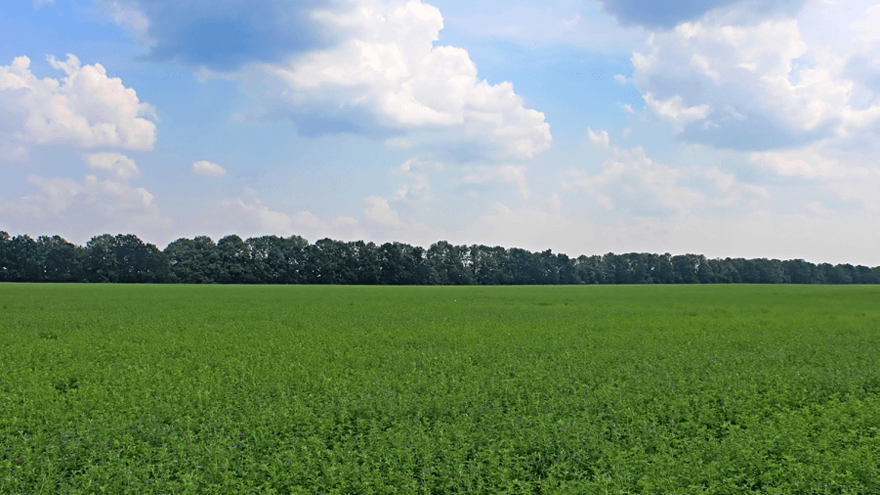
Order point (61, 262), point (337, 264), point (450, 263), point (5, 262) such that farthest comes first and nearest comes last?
point (450, 263), point (337, 264), point (61, 262), point (5, 262)

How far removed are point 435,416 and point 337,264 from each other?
120771mm

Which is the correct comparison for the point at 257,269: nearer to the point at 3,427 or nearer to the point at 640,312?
the point at 640,312

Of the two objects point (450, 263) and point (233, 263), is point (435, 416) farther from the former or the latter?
point (450, 263)

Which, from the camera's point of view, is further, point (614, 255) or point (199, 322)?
point (614, 255)

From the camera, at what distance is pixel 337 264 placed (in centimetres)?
13025

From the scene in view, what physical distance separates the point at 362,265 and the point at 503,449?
123758mm

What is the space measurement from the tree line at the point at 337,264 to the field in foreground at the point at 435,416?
105 metres

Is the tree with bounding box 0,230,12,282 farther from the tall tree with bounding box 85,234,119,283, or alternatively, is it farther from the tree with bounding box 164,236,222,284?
the tree with bounding box 164,236,222,284

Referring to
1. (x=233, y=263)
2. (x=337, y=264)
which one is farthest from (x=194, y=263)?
(x=337, y=264)

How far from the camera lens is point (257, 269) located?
124188 mm

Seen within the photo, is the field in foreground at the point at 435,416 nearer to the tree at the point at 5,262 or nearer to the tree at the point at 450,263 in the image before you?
the tree at the point at 5,262

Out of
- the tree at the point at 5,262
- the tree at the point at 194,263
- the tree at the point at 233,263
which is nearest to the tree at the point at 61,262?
the tree at the point at 5,262

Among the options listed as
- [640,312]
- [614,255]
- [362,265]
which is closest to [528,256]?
[614,255]

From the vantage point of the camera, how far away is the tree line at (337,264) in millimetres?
115000
